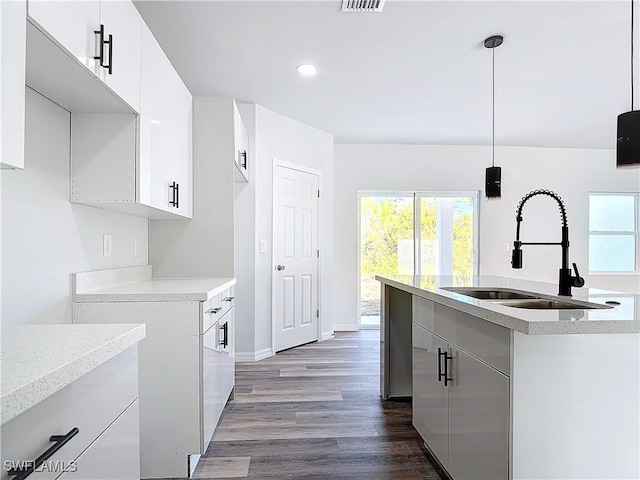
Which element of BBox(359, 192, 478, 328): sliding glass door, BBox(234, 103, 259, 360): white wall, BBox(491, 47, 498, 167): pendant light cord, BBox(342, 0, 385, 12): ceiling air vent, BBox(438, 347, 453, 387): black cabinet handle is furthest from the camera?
BBox(359, 192, 478, 328): sliding glass door

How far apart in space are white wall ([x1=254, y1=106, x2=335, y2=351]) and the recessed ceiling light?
0.98 metres

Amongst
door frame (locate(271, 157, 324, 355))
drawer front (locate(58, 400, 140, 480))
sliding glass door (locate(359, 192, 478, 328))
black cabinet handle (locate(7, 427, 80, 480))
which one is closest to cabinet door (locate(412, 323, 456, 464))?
drawer front (locate(58, 400, 140, 480))

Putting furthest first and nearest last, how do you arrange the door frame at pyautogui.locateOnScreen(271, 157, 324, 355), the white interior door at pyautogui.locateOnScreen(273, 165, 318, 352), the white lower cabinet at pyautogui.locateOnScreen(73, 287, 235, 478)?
the white interior door at pyautogui.locateOnScreen(273, 165, 318, 352), the door frame at pyautogui.locateOnScreen(271, 157, 324, 355), the white lower cabinet at pyautogui.locateOnScreen(73, 287, 235, 478)

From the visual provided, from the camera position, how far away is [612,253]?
20.9 feet

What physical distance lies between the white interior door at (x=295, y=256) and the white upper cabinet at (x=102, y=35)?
2727 mm

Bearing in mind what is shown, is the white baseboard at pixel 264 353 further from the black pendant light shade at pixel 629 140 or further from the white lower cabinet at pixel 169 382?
the black pendant light shade at pixel 629 140

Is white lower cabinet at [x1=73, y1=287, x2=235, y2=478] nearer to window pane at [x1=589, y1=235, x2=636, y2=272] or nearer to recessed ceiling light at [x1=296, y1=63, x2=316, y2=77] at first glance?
recessed ceiling light at [x1=296, y1=63, x2=316, y2=77]

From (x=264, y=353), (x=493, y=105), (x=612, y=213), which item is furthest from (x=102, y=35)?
(x=612, y=213)

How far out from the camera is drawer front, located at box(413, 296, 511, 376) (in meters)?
1.45

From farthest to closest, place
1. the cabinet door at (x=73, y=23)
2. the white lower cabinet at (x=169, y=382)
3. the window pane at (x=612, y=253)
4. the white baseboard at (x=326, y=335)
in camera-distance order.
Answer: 1. the window pane at (x=612, y=253)
2. the white baseboard at (x=326, y=335)
3. the white lower cabinet at (x=169, y=382)
4. the cabinet door at (x=73, y=23)

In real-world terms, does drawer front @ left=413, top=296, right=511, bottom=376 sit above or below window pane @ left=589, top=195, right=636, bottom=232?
below

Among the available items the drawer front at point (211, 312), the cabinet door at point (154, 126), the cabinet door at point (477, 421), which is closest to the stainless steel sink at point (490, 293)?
the cabinet door at point (477, 421)

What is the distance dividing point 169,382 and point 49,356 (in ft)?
4.26

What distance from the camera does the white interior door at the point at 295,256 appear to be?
4.66m
